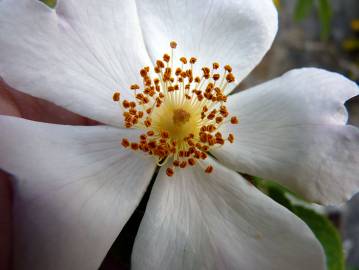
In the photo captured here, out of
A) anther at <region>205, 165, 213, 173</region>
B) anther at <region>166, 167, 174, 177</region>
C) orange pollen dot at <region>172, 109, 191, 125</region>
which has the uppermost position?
orange pollen dot at <region>172, 109, 191, 125</region>

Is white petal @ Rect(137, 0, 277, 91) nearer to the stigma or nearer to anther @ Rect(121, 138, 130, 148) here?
the stigma

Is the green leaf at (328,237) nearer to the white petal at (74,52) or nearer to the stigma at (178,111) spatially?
the stigma at (178,111)

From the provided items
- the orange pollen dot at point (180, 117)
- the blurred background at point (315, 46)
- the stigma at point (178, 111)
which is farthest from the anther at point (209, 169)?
the blurred background at point (315, 46)

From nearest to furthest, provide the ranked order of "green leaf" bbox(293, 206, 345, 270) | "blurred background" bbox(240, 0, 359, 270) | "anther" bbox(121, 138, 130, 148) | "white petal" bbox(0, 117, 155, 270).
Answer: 1. "white petal" bbox(0, 117, 155, 270)
2. "anther" bbox(121, 138, 130, 148)
3. "green leaf" bbox(293, 206, 345, 270)
4. "blurred background" bbox(240, 0, 359, 270)

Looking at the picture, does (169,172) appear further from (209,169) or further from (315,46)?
(315,46)

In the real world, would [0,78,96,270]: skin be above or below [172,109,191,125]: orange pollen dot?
below

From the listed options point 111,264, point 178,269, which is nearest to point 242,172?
point 178,269

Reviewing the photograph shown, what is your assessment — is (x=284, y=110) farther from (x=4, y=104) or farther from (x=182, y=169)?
(x=4, y=104)

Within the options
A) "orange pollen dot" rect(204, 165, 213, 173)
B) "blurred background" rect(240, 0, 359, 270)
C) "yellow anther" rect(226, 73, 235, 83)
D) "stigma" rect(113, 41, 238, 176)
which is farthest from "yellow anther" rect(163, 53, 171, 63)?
"blurred background" rect(240, 0, 359, 270)
